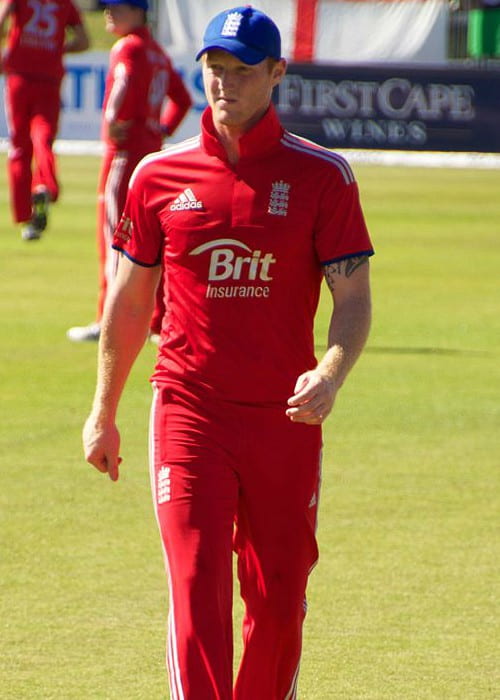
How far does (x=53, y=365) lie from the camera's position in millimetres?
12117

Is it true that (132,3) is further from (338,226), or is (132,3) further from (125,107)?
(338,226)

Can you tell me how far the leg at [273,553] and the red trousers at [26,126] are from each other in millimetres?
11583

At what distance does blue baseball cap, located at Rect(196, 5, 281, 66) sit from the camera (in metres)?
4.80

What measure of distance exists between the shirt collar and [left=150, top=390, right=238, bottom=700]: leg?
73 centimetres

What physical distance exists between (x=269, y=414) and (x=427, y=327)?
30.5 feet

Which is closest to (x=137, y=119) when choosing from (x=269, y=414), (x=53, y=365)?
(x=53, y=365)

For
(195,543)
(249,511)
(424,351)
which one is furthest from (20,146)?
(195,543)

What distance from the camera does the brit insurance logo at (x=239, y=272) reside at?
487 centimetres

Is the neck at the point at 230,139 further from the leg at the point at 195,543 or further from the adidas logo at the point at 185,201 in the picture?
the leg at the point at 195,543

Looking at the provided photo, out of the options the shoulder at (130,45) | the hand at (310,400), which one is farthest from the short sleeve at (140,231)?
the shoulder at (130,45)

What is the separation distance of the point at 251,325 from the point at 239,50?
0.78 meters

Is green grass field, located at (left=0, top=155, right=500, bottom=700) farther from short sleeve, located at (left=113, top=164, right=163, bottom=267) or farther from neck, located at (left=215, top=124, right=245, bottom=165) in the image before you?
neck, located at (left=215, top=124, right=245, bottom=165)

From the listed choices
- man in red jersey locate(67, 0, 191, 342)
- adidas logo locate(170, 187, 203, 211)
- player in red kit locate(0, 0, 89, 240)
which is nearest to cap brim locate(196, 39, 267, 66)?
adidas logo locate(170, 187, 203, 211)

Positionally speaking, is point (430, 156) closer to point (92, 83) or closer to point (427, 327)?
point (92, 83)
